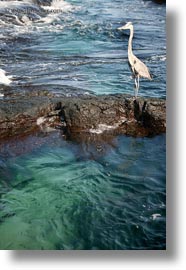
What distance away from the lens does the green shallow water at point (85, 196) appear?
2605 mm

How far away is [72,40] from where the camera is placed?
209 inches

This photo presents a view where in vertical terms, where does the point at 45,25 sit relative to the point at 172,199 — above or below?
above

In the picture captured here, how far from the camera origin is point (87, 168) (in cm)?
317

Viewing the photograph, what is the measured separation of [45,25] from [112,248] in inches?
193

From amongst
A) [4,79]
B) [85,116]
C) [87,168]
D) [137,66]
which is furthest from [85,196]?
[4,79]

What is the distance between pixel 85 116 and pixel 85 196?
0.89 m

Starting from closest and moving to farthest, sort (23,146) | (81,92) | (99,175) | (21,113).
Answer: (99,175)
(23,146)
(21,113)
(81,92)

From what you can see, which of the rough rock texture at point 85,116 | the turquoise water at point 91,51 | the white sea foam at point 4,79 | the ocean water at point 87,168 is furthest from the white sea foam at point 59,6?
the rough rock texture at point 85,116

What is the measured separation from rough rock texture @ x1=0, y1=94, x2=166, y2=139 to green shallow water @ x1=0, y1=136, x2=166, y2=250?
16 cm

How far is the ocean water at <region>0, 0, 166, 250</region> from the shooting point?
2633 mm

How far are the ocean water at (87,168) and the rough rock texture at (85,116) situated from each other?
13cm

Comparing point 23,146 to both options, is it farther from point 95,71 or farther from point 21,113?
point 95,71

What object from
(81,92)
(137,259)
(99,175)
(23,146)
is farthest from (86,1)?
(137,259)

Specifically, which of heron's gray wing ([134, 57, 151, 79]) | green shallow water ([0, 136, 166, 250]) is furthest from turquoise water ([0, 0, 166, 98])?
green shallow water ([0, 136, 166, 250])
